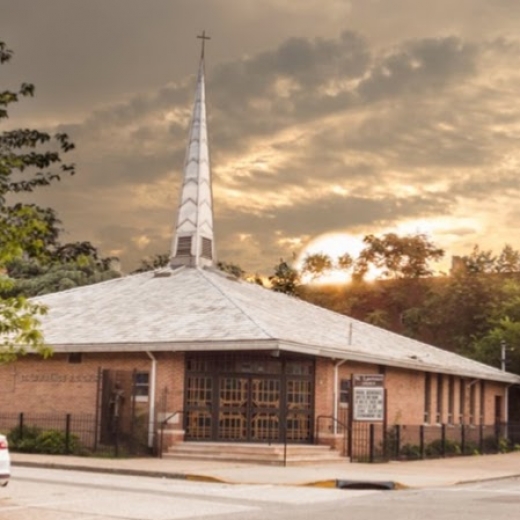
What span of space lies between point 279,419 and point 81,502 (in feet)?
50.2

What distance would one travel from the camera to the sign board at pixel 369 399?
32.6 m

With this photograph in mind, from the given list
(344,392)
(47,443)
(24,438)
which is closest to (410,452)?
(344,392)

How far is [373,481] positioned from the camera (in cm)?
2417

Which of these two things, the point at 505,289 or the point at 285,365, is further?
the point at 505,289

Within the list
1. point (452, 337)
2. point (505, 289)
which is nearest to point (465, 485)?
point (505, 289)

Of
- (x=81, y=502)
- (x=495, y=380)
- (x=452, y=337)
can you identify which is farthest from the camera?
(x=452, y=337)

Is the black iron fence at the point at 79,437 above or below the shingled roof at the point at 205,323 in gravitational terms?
below

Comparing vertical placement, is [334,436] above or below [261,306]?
below

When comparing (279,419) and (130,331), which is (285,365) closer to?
(279,419)

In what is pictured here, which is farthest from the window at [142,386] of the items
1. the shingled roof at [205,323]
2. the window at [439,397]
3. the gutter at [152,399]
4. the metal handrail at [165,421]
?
the window at [439,397]

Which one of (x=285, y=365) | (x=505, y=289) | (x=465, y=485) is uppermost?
(x=505, y=289)

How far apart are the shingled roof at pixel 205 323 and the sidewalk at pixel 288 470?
11.9ft

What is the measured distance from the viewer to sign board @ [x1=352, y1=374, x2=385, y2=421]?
32.6 meters

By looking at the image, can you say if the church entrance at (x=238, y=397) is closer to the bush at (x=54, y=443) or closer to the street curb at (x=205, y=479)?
the bush at (x=54, y=443)
